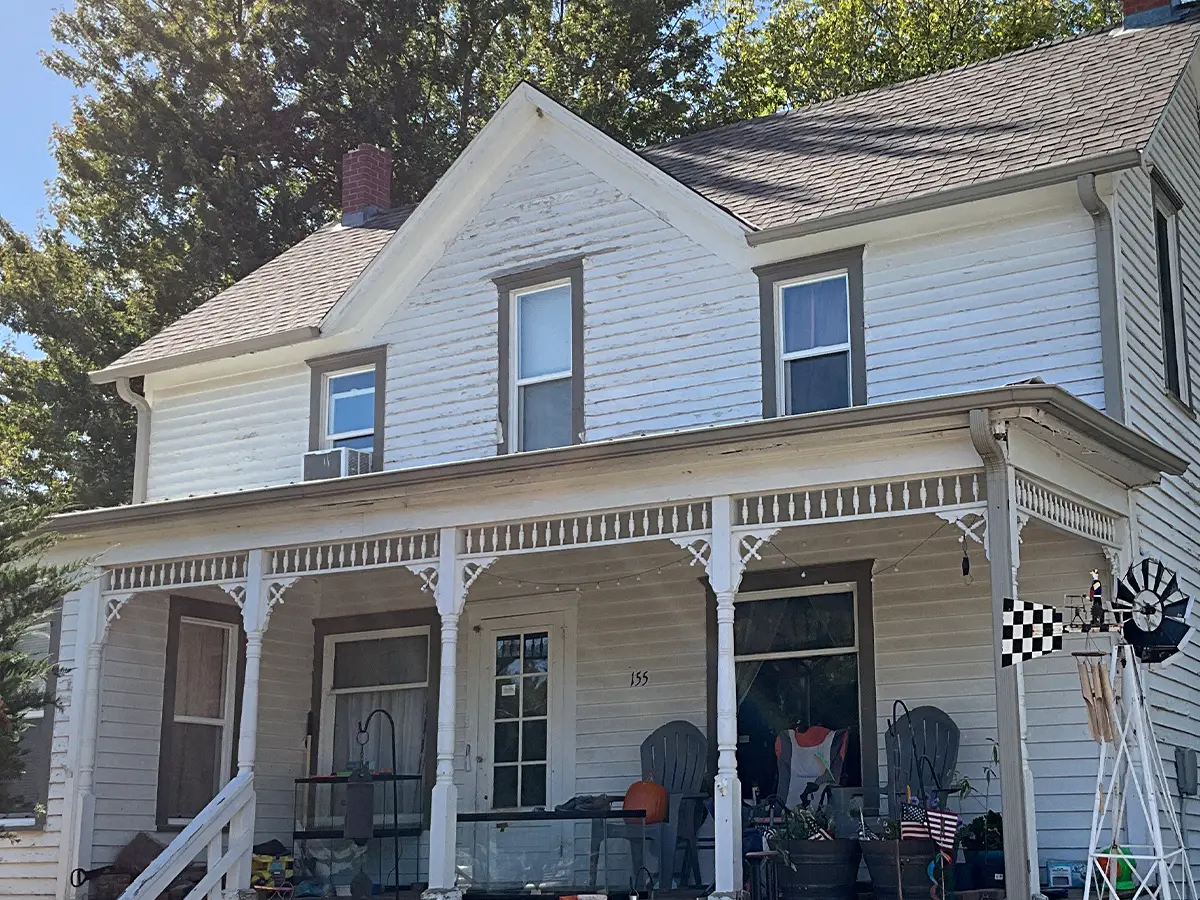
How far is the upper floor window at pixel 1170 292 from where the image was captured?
13094mm

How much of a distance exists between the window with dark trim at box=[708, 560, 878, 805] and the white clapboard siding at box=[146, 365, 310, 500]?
5.33m

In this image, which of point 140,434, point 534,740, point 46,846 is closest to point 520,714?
point 534,740

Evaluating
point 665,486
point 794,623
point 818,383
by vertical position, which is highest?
point 818,383

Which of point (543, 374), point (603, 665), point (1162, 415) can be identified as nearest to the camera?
point (1162, 415)

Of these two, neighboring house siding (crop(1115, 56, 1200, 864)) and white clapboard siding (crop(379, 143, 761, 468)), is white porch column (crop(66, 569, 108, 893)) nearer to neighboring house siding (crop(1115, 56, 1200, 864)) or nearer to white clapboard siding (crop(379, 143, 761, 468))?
white clapboard siding (crop(379, 143, 761, 468))

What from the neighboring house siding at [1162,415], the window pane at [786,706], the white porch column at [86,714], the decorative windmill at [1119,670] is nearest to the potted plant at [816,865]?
the decorative windmill at [1119,670]

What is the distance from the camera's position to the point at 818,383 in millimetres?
12898

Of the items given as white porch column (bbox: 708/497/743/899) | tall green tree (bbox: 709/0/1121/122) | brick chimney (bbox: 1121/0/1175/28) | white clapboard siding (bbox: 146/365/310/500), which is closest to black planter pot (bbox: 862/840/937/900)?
white porch column (bbox: 708/497/743/899)

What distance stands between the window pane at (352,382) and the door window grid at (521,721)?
3111 mm

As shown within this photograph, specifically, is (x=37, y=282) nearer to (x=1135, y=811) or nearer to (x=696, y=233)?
(x=696, y=233)

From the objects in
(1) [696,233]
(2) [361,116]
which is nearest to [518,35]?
(2) [361,116]

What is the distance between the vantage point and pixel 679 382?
530 inches

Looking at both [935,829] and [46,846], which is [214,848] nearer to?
[46,846]

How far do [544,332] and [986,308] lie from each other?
4287 mm
